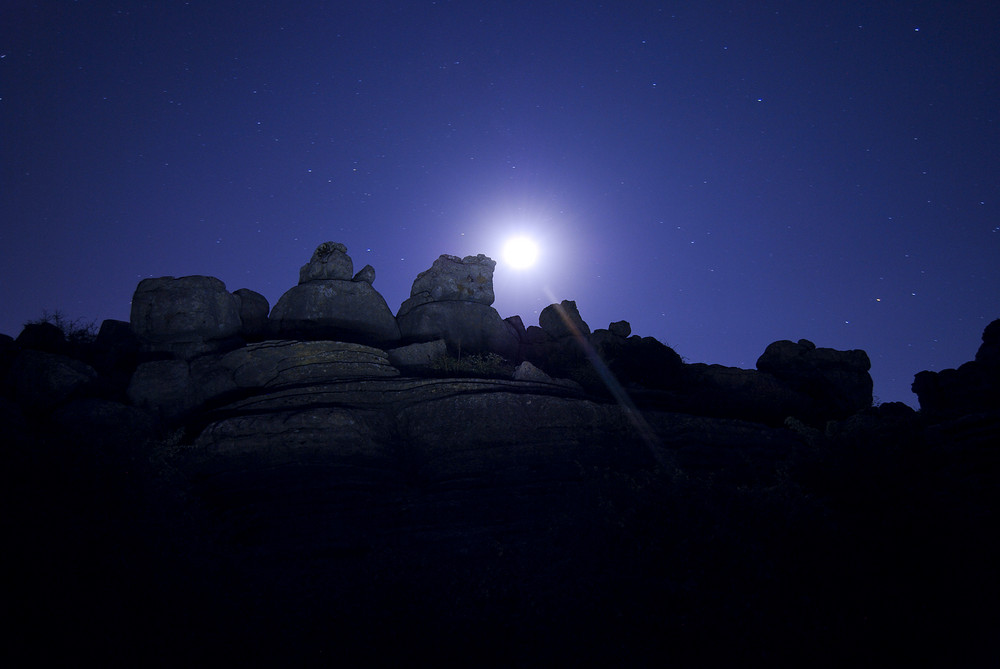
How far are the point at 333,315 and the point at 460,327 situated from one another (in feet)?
20.6

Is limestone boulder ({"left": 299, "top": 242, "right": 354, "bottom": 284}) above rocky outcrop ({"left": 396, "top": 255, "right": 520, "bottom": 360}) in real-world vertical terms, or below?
above

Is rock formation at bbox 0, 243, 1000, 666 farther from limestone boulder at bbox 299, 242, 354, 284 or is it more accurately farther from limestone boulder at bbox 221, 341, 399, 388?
limestone boulder at bbox 299, 242, 354, 284

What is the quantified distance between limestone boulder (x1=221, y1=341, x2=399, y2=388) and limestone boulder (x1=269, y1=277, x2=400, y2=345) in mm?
3724

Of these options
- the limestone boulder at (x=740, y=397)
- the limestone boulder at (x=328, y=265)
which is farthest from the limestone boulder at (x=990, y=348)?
the limestone boulder at (x=328, y=265)

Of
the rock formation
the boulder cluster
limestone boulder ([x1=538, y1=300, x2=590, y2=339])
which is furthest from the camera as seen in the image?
limestone boulder ([x1=538, y1=300, x2=590, y2=339])

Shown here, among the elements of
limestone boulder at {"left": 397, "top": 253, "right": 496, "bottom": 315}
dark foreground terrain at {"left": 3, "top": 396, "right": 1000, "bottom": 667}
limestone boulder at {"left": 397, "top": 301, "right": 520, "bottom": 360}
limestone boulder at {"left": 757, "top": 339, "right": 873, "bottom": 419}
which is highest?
limestone boulder at {"left": 397, "top": 253, "right": 496, "bottom": 315}

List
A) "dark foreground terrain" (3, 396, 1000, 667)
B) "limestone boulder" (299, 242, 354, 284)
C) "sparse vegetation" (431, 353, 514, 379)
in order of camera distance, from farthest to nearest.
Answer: "limestone boulder" (299, 242, 354, 284), "sparse vegetation" (431, 353, 514, 379), "dark foreground terrain" (3, 396, 1000, 667)

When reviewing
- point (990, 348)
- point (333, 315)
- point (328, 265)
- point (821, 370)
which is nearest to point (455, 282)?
point (328, 265)

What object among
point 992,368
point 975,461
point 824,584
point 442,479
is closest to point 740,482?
point 975,461

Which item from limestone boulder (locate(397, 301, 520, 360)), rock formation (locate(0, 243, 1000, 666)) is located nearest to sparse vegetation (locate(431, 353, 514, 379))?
rock formation (locate(0, 243, 1000, 666))

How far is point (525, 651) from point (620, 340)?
22172 mm

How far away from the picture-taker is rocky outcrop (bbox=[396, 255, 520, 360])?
88.8 ft

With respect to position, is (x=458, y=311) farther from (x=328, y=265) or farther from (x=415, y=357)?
(x=328, y=265)

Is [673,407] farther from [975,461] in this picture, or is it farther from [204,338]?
[204,338]
